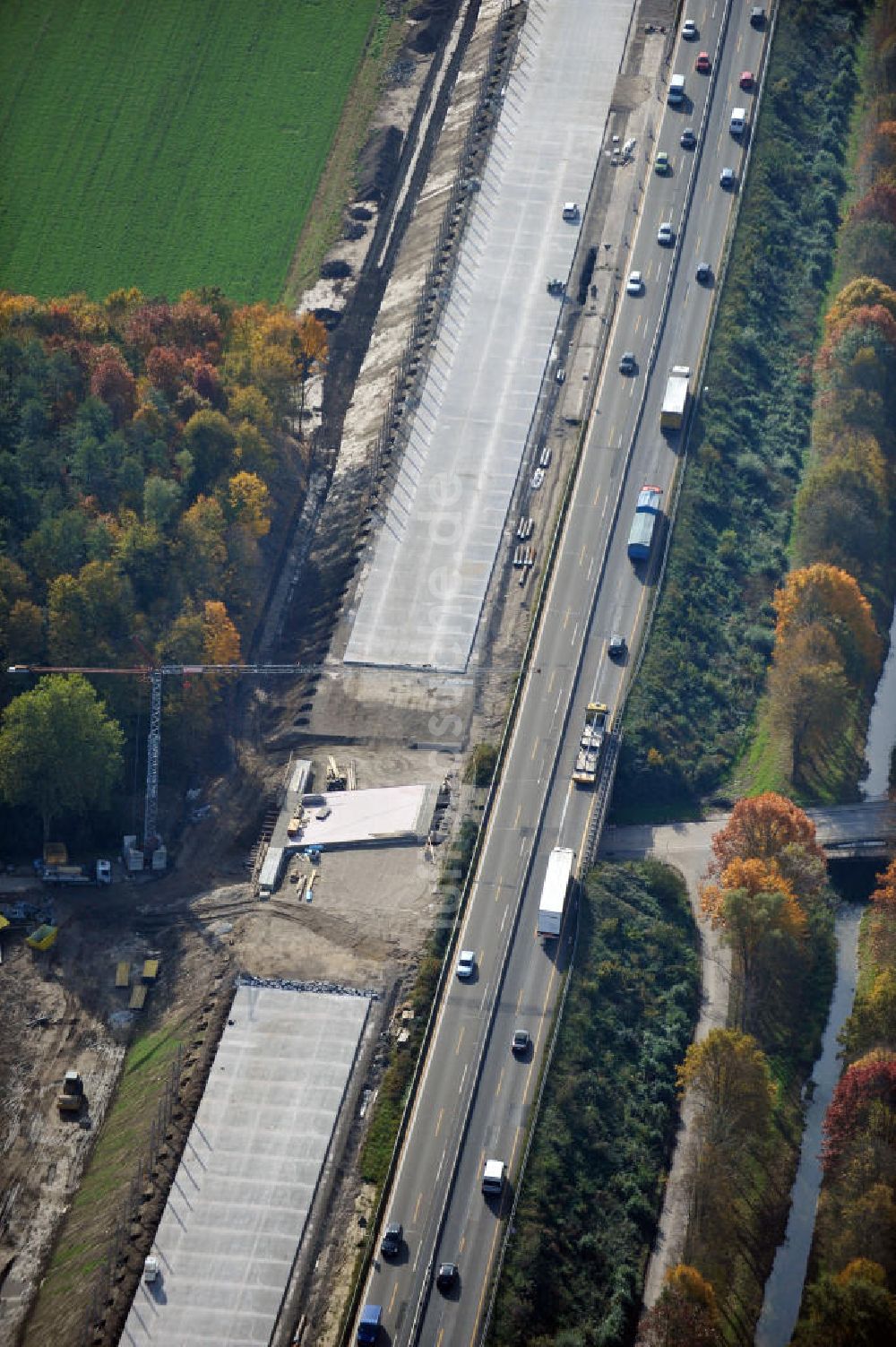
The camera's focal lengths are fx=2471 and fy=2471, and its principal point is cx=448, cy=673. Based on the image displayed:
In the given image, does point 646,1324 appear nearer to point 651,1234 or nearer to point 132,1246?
point 651,1234

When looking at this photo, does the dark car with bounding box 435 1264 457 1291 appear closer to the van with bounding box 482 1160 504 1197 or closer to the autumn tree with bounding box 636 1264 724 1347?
the van with bounding box 482 1160 504 1197

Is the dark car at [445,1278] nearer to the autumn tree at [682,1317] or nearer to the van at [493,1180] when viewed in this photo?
the van at [493,1180]

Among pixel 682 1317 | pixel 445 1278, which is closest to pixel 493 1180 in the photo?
pixel 445 1278

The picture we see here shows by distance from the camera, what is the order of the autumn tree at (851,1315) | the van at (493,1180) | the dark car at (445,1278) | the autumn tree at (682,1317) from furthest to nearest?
the van at (493,1180) → the dark car at (445,1278) → the autumn tree at (682,1317) → the autumn tree at (851,1315)

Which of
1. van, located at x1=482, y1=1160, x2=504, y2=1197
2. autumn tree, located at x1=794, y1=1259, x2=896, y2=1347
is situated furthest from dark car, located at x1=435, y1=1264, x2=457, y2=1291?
autumn tree, located at x1=794, y1=1259, x2=896, y2=1347

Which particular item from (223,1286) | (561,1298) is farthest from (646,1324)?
(223,1286)

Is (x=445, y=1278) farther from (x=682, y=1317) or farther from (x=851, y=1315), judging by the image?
(x=851, y=1315)

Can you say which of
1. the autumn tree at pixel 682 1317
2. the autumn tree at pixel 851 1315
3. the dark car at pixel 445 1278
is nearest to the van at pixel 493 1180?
the dark car at pixel 445 1278
